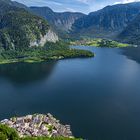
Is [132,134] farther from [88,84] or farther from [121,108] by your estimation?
[88,84]

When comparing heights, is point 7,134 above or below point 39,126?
above

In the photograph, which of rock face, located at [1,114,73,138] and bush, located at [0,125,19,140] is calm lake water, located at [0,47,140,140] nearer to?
rock face, located at [1,114,73,138]

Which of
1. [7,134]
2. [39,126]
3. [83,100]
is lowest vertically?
[83,100]

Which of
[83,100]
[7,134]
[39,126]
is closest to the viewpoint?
[7,134]

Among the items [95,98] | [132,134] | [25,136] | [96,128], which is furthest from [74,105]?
[25,136]

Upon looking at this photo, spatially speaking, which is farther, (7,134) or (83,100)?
(83,100)

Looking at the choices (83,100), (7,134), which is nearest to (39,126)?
(7,134)

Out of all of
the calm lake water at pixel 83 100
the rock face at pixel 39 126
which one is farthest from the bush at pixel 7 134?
the calm lake water at pixel 83 100

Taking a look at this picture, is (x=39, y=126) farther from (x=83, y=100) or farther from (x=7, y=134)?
(x=83, y=100)
